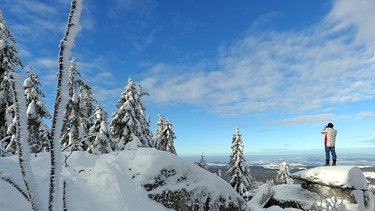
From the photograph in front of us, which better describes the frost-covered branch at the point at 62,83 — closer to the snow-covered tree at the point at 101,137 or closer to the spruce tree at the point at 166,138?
the snow-covered tree at the point at 101,137

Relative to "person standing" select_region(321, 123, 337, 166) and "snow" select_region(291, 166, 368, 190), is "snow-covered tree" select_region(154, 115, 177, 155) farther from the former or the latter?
"person standing" select_region(321, 123, 337, 166)

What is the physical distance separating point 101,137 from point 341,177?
14.2m

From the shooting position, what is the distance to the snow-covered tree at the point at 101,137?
1786 cm

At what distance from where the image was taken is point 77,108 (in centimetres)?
1995

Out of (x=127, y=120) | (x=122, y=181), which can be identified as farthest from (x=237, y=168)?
(x=122, y=181)

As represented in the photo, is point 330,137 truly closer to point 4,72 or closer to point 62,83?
point 62,83

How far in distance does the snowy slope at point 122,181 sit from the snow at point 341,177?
10.4 meters

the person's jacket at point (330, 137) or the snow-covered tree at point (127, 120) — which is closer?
the person's jacket at point (330, 137)

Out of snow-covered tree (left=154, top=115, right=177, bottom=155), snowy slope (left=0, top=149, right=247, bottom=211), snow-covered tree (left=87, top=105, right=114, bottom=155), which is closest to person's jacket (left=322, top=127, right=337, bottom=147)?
snowy slope (left=0, top=149, right=247, bottom=211)

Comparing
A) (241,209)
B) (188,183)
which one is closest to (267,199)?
(241,209)

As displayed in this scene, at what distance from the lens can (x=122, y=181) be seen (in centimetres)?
555

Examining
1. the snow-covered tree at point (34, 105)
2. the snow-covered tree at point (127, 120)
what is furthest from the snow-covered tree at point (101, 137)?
the snow-covered tree at point (34, 105)

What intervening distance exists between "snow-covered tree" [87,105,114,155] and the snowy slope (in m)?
11.8

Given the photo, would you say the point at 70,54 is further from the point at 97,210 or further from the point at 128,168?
the point at 128,168
